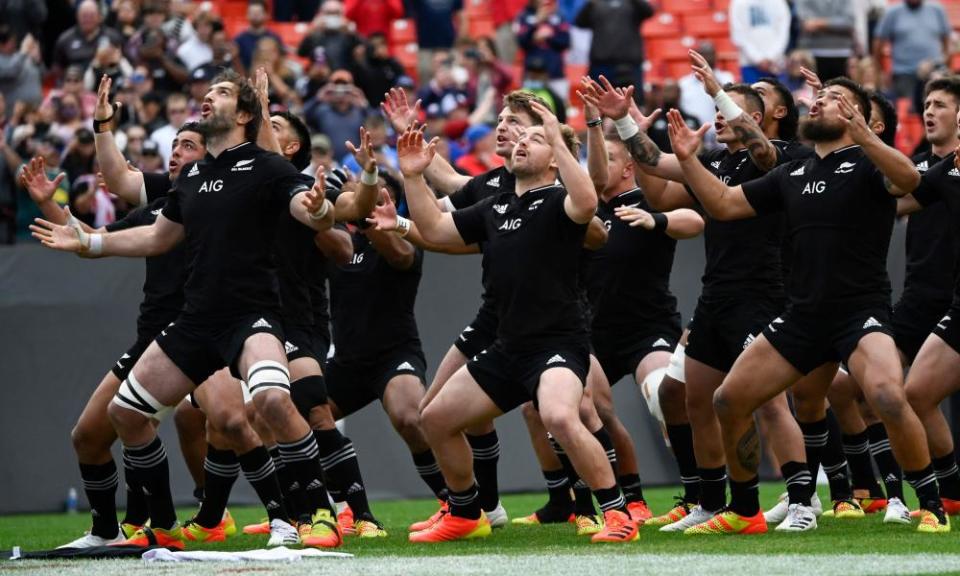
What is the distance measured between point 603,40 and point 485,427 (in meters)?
9.62

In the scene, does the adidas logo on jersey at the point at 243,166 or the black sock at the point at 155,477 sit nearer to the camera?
the adidas logo on jersey at the point at 243,166

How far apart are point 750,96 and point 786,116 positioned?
33 cm

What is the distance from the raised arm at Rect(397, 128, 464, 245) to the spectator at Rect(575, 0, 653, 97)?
32.0ft

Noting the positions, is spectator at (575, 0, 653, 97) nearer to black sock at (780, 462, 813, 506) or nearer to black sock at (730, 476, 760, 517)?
black sock at (780, 462, 813, 506)

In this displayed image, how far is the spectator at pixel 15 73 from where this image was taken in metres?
18.0

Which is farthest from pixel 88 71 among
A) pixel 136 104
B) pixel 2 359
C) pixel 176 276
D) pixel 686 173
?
pixel 686 173

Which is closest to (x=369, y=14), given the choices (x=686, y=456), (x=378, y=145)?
(x=378, y=145)

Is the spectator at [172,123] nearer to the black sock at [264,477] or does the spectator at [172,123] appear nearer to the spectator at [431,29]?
the spectator at [431,29]

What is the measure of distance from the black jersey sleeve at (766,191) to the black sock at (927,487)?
5.52 ft

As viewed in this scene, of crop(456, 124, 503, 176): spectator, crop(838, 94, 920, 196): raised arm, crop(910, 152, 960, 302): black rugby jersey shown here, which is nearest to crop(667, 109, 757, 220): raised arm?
crop(838, 94, 920, 196): raised arm

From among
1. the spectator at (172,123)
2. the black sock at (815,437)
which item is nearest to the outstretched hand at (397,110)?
the black sock at (815,437)

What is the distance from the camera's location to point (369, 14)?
21.0m

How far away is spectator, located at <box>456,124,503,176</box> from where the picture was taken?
16.8 metres

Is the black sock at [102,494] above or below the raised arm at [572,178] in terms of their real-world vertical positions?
below
